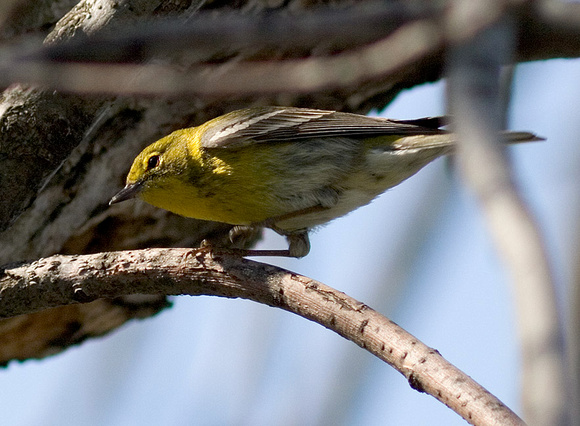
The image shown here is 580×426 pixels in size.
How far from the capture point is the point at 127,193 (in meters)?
4.88

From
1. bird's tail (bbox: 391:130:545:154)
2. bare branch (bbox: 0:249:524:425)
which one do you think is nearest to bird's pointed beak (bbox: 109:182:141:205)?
bare branch (bbox: 0:249:524:425)

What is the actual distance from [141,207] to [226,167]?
0.97 m

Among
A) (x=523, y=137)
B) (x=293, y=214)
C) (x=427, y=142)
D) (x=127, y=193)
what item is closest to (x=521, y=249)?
(x=523, y=137)

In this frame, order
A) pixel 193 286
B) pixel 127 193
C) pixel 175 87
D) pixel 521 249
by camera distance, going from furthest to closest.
Result: 1. pixel 127 193
2. pixel 193 286
3. pixel 175 87
4. pixel 521 249

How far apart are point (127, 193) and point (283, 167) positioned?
3.53 feet

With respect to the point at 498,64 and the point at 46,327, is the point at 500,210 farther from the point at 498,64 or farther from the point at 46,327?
the point at 46,327

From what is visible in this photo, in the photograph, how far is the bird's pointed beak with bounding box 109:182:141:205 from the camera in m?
4.88

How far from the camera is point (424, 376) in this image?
2.78 meters

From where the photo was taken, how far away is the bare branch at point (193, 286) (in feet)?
10.2

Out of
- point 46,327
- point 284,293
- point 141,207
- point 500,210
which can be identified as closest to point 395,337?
point 284,293

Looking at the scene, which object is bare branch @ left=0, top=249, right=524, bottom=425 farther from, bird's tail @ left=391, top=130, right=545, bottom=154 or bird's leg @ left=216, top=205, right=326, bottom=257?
bird's tail @ left=391, top=130, right=545, bottom=154

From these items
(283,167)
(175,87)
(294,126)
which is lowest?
(175,87)

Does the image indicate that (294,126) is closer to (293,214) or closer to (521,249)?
(293,214)

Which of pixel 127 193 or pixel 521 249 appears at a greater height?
pixel 127 193
